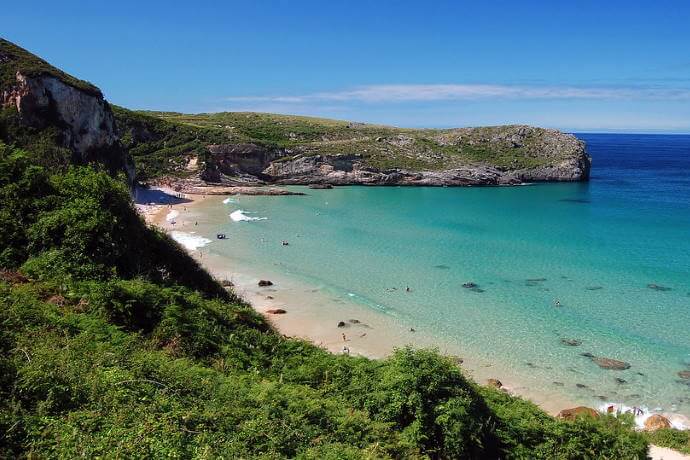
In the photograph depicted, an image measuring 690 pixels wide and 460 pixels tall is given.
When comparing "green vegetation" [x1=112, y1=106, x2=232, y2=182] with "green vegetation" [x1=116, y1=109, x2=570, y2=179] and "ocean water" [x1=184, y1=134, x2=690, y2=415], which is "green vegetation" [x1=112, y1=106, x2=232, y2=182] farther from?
"ocean water" [x1=184, y1=134, x2=690, y2=415]

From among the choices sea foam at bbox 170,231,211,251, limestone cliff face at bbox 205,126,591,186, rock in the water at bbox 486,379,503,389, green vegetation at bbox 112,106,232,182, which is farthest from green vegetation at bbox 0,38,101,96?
rock in the water at bbox 486,379,503,389

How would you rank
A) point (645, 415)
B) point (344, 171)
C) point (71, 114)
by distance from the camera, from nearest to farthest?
point (645, 415) < point (71, 114) < point (344, 171)

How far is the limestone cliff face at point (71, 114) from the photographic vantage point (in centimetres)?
4225

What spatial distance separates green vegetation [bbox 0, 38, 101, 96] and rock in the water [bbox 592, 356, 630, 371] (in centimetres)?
4976

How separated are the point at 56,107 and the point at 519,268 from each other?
45386 millimetres

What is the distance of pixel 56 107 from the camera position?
152 ft

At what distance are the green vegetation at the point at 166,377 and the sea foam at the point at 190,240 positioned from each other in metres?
25.4

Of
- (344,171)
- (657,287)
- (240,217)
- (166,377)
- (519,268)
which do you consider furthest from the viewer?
(344,171)

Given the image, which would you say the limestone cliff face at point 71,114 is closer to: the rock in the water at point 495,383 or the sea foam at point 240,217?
the sea foam at point 240,217

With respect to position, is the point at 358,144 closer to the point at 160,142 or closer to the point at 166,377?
the point at 160,142

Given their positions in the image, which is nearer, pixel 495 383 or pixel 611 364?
pixel 495 383

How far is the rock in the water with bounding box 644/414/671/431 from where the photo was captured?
17.1 m

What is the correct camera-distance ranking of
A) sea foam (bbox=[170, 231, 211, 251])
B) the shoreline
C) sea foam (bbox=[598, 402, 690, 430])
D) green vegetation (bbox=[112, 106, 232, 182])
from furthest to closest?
green vegetation (bbox=[112, 106, 232, 182]) < sea foam (bbox=[170, 231, 211, 251]) < the shoreline < sea foam (bbox=[598, 402, 690, 430])

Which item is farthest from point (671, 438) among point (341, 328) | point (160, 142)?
point (160, 142)
